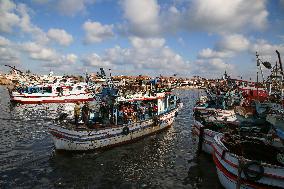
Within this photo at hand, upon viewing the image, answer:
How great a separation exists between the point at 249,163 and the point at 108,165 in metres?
9.86

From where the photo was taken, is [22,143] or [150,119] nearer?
[22,143]

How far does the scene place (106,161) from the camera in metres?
20.2

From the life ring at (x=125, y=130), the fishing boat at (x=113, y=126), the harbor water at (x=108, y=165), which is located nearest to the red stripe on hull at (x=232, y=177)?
the harbor water at (x=108, y=165)

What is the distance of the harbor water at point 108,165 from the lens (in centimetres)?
1642

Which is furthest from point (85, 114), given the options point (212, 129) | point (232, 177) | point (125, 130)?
point (232, 177)

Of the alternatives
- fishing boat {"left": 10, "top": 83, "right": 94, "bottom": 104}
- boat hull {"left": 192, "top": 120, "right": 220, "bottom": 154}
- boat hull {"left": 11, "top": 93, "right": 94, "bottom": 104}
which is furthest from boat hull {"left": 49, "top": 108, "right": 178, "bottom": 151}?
boat hull {"left": 11, "top": 93, "right": 94, "bottom": 104}

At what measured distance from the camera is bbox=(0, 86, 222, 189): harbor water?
16.4m

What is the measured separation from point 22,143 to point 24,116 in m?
16.2

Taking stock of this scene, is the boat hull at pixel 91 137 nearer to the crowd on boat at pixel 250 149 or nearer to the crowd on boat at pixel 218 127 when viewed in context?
the crowd on boat at pixel 218 127

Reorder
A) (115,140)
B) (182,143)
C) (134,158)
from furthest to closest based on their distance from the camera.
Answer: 1. (182,143)
2. (115,140)
3. (134,158)

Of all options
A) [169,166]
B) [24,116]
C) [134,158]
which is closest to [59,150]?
[134,158]

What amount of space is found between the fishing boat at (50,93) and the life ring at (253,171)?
47700 millimetres

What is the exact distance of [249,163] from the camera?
39.4 feet

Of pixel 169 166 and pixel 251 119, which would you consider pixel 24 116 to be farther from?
pixel 251 119
